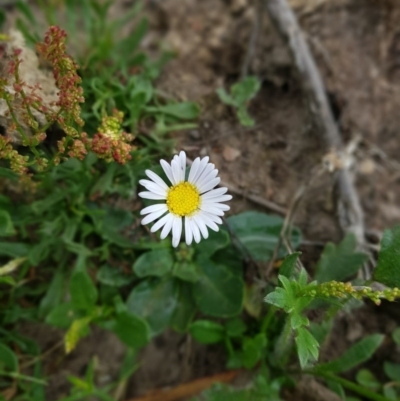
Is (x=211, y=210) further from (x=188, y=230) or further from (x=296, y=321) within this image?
(x=296, y=321)

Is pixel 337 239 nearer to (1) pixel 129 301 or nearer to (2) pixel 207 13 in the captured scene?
(1) pixel 129 301

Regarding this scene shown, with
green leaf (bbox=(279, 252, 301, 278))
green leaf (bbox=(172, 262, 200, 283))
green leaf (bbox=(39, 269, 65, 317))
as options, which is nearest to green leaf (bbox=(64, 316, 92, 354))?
green leaf (bbox=(39, 269, 65, 317))

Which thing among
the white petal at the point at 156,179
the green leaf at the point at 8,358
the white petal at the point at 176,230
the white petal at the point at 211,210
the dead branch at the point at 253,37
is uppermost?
the dead branch at the point at 253,37

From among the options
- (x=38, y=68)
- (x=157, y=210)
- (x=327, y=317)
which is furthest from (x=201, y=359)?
(x=38, y=68)

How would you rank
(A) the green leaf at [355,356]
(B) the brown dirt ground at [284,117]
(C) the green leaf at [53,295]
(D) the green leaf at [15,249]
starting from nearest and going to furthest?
(A) the green leaf at [355,356]
(D) the green leaf at [15,249]
(C) the green leaf at [53,295]
(B) the brown dirt ground at [284,117]

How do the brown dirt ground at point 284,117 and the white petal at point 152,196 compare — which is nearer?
the white petal at point 152,196

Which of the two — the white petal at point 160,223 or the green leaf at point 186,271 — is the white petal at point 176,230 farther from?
the green leaf at point 186,271

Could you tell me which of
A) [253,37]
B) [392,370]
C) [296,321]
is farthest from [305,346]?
[253,37]

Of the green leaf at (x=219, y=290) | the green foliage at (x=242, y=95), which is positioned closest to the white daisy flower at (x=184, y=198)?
the green leaf at (x=219, y=290)

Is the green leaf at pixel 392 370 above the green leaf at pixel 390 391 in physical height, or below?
above
